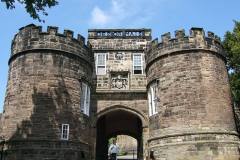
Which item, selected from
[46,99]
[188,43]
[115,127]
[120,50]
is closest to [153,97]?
[188,43]

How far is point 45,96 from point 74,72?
2366mm

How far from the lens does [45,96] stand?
15.8 metres

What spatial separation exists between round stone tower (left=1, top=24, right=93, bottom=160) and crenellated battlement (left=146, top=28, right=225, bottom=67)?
4897 mm

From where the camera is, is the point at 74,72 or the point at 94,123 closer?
the point at 74,72

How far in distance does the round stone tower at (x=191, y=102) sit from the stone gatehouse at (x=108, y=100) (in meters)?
0.05

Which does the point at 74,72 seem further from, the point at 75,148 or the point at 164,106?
the point at 164,106

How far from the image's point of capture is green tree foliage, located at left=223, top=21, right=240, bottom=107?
840 inches

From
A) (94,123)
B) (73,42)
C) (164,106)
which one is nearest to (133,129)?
(94,123)

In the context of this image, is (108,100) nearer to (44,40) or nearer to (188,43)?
(44,40)

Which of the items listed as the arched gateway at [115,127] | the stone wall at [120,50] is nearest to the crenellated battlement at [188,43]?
the stone wall at [120,50]

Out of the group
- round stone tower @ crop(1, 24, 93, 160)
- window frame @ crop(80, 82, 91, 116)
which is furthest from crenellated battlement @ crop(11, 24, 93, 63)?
window frame @ crop(80, 82, 91, 116)

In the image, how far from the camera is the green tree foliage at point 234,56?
21328 mm

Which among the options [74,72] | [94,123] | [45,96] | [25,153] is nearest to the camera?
[25,153]

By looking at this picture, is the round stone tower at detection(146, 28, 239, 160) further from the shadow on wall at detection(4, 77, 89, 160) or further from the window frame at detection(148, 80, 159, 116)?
the shadow on wall at detection(4, 77, 89, 160)
